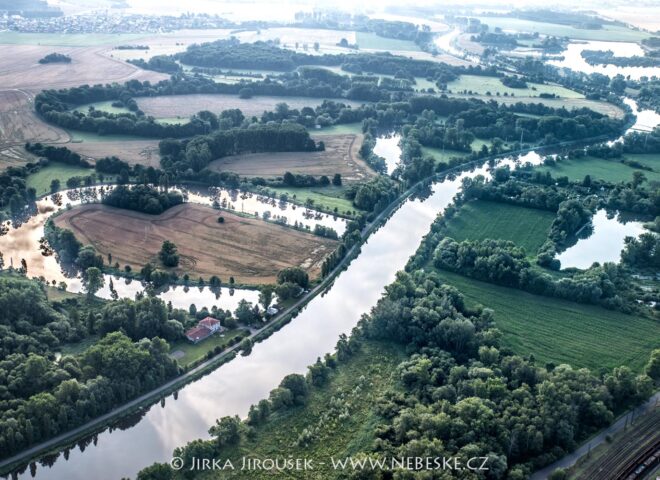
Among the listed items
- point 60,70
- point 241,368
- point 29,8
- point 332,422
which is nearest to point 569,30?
point 60,70

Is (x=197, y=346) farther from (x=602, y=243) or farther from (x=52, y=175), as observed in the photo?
(x=602, y=243)

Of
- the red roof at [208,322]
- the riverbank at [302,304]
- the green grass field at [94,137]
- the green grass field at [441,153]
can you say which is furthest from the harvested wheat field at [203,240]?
the green grass field at [441,153]

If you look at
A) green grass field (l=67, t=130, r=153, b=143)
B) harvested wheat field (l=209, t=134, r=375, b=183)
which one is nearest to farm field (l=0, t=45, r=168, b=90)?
green grass field (l=67, t=130, r=153, b=143)

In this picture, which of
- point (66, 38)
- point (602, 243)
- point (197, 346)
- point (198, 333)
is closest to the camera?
point (197, 346)

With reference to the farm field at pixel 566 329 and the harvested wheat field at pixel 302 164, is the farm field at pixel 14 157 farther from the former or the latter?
the farm field at pixel 566 329

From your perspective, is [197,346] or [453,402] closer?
[453,402]

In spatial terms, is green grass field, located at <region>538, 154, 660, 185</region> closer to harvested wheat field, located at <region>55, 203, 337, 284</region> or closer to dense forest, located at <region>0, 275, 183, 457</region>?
harvested wheat field, located at <region>55, 203, 337, 284</region>
